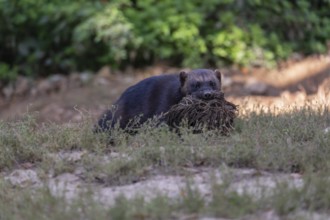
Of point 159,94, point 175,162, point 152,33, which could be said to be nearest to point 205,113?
point 159,94

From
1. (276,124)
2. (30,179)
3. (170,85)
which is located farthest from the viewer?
(170,85)

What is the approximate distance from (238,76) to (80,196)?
859 centimetres

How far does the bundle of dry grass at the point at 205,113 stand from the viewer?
23.5 ft

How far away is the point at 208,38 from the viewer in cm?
1373

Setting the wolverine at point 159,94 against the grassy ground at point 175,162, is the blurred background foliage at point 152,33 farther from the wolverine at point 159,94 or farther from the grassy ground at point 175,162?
the grassy ground at point 175,162

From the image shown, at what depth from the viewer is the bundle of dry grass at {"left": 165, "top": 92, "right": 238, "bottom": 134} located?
7.16 m

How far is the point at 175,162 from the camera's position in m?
5.97

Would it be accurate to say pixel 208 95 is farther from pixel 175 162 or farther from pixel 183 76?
pixel 175 162

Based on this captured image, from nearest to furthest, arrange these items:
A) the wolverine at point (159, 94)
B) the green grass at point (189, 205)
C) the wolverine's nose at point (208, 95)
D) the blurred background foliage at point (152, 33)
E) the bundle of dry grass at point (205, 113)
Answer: the green grass at point (189, 205) < the bundle of dry grass at point (205, 113) < the wolverine's nose at point (208, 95) < the wolverine at point (159, 94) < the blurred background foliage at point (152, 33)

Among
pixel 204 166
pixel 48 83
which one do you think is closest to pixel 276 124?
pixel 204 166

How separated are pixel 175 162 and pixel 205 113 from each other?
1.30 meters

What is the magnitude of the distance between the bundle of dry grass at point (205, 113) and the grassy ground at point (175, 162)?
5.7 inches

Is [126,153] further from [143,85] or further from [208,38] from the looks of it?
[208,38]

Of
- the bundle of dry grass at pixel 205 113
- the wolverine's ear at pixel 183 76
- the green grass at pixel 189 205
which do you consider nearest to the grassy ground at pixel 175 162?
the green grass at pixel 189 205
